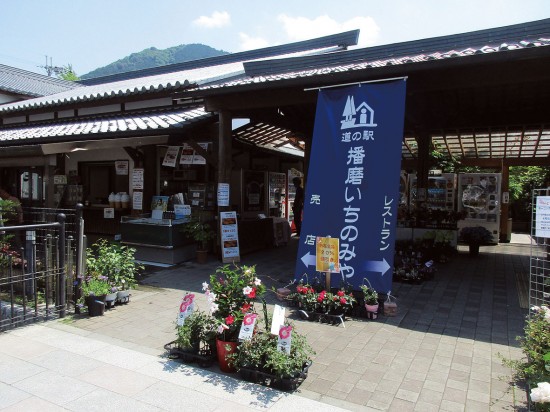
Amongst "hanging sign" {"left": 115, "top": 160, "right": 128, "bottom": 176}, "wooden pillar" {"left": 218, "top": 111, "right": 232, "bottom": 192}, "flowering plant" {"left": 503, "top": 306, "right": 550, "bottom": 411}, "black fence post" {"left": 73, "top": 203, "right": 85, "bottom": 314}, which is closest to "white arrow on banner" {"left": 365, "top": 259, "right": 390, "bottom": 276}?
"flowering plant" {"left": 503, "top": 306, "right": 550, "bottom": 411}

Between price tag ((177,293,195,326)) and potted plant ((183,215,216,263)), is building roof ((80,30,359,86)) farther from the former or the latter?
price tag ((177,293,195,326))

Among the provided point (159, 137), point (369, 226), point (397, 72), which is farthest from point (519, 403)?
point (159, 137)

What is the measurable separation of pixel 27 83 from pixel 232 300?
819 inches

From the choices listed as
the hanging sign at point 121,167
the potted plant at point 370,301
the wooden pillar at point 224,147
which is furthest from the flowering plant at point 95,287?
the hanging sign at point 121,167

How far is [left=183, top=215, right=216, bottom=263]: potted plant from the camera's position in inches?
351

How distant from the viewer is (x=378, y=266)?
18.7 feet

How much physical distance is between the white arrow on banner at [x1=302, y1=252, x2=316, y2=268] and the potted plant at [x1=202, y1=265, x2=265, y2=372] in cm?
215

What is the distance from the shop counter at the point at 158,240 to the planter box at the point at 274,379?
557 centimetres

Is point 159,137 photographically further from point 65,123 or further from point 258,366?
point 258,366

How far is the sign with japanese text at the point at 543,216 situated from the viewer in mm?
3893

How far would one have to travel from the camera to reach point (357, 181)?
6047mm

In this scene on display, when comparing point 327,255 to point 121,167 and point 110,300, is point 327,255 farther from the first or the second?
point 121,167

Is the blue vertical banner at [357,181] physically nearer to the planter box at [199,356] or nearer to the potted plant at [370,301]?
the potted plant at [370,301]

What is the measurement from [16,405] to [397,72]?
20.5 ft
